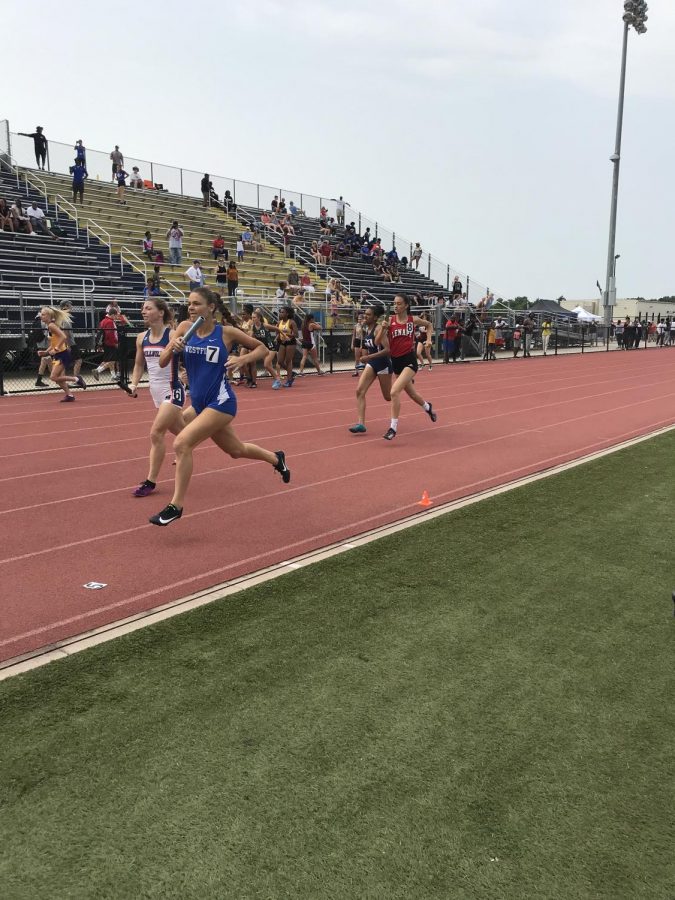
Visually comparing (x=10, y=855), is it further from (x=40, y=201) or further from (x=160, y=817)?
(x=40, y=201)

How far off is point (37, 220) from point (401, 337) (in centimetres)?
2016

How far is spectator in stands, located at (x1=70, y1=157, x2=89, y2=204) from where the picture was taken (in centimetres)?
2936

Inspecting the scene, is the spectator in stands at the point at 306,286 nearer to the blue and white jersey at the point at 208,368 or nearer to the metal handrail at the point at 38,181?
the metal handrail at the point at 38,181

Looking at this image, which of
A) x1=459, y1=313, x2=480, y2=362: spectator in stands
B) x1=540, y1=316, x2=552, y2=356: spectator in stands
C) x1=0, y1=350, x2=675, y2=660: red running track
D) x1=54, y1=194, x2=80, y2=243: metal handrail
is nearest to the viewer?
x1=0, y1=350, x2=675, y2=660: red running track

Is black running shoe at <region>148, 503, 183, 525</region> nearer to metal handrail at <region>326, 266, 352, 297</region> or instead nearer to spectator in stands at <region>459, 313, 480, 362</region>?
spectator in stands at <region>459, 313, 480, 362</region>

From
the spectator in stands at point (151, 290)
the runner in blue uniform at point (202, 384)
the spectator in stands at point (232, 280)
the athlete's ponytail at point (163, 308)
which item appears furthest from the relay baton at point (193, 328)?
the spectator in stands at point (232, 280)

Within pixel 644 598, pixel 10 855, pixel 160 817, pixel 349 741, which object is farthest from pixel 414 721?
pixel 644 598

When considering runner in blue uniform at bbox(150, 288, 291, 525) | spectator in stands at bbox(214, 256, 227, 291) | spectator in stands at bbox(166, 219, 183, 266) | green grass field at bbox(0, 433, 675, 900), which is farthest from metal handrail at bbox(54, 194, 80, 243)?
green grass field at bbox(0, 433, 675, 900)

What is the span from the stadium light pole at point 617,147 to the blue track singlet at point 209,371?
133 ft

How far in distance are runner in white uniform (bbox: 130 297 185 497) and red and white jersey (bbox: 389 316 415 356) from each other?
3.44m

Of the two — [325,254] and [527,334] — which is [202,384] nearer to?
[527,334]

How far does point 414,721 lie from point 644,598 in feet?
6.92

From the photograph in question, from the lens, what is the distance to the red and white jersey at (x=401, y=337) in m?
10.6

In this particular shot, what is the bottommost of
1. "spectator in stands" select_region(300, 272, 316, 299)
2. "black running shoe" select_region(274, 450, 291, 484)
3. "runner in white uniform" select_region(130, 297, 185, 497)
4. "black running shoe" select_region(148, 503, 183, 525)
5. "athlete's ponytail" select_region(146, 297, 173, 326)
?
"black running shoe" select_region(148, 503, 183, 525)
